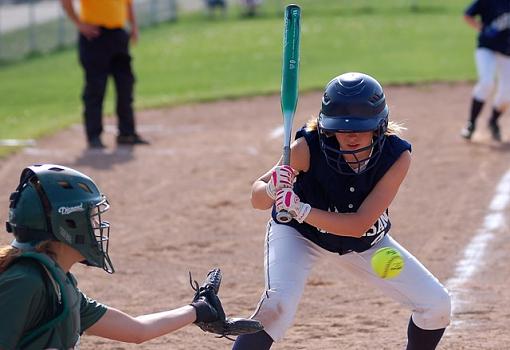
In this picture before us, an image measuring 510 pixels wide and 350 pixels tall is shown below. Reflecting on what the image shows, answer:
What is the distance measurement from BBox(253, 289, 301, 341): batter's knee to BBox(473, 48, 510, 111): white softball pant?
749 centimetres

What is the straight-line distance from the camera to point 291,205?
4535mm

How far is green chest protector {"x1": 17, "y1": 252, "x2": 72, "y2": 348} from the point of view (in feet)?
11.5

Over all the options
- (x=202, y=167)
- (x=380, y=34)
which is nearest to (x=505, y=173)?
(x=202, y=167)

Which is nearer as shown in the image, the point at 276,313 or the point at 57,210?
the point at 57,210

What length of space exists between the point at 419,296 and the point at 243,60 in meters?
15.1

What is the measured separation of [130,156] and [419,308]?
6.73m

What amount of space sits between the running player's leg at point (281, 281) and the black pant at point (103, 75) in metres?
6.85

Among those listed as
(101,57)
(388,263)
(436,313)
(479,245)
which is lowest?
(479,245)

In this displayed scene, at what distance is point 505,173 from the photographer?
33.3 ft

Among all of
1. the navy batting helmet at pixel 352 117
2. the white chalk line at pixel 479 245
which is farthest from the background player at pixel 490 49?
the navy batting helmet at pixel 352 117

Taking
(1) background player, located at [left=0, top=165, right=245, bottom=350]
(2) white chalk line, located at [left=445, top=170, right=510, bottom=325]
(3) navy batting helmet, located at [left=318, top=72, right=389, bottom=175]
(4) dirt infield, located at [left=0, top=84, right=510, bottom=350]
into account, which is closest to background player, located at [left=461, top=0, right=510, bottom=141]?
(4) dirt infield, located at [left=0, top=84, right=510, bottom=350]

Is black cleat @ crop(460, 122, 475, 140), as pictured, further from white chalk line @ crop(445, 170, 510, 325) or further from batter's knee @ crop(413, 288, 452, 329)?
batter's knee @ crop(413, 288, 452, 329)

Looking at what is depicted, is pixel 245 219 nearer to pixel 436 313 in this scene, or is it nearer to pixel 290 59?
pixel 290 59

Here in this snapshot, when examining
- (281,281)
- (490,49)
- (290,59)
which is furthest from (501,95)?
(281,281)
